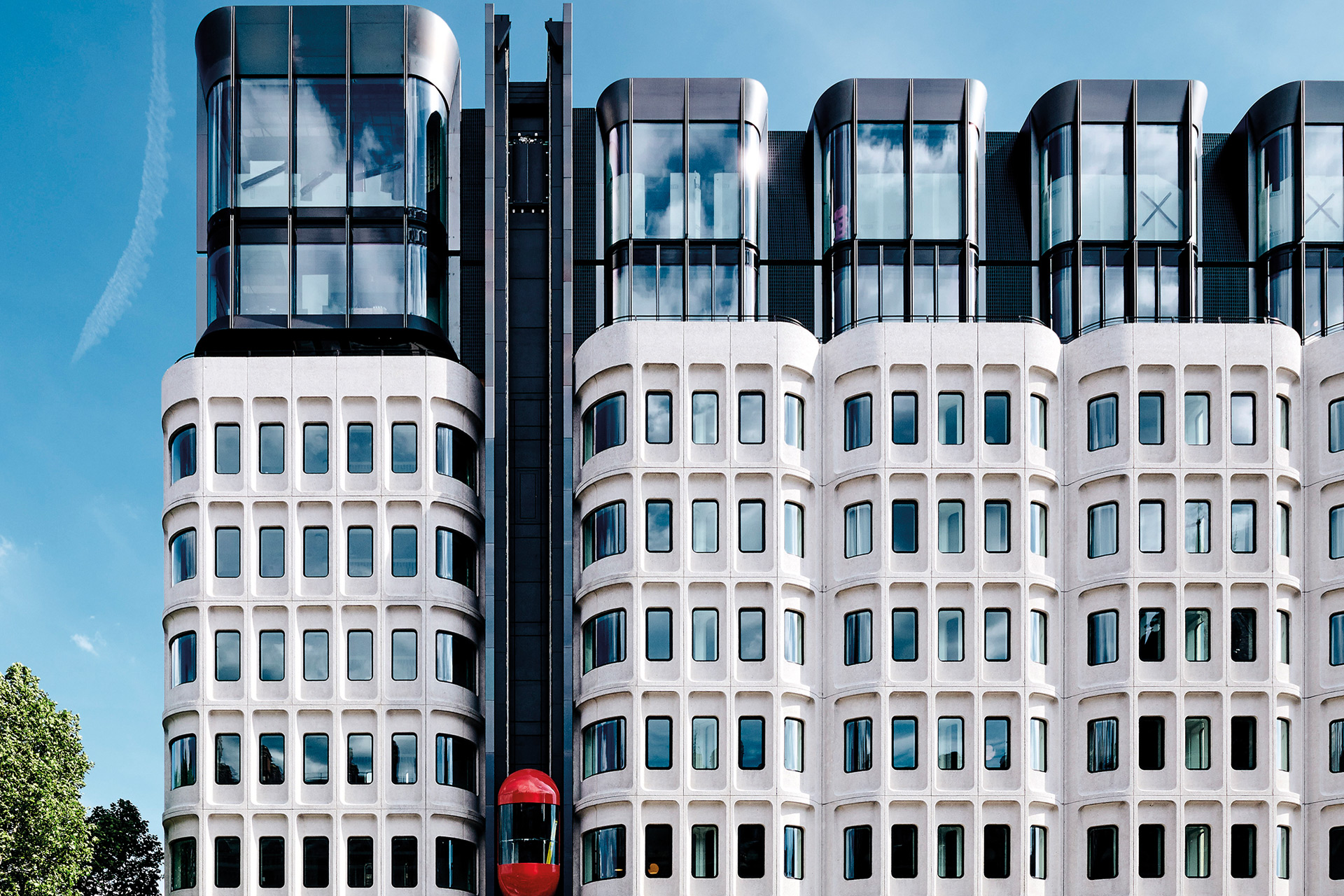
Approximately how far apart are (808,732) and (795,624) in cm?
418

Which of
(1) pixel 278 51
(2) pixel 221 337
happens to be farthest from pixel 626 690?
(1) pixel 278 51

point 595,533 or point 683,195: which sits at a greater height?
point 683,195

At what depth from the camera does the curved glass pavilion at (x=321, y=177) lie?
63.6 metres

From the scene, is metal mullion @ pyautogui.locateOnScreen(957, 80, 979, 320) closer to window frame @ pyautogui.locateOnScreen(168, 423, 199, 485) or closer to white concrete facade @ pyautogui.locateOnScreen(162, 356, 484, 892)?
white concrete facade @ pyautogui.locateOnScreen(162, 356, 484, 892)

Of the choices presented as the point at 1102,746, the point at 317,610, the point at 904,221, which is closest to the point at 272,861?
the point at 317,610

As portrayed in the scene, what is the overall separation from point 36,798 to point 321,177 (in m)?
28.1

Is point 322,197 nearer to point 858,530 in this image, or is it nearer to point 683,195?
point 683,195

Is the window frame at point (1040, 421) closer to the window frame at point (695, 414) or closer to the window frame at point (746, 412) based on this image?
the window frame at point (746, 412)

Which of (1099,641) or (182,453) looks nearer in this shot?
(1099,641)

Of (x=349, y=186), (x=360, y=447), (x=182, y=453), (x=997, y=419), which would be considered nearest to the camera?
(x=997, y=419)

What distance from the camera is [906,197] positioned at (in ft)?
213

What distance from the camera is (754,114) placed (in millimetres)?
65375

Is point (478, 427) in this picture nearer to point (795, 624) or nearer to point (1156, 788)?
point (795, 624)

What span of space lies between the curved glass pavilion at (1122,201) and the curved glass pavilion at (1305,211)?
3190 mm
